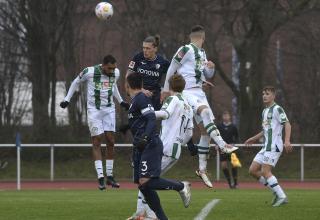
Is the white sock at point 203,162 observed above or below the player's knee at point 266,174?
above

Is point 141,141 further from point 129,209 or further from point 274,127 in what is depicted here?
point 274,127

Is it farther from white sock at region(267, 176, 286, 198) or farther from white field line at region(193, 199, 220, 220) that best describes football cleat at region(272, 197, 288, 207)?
white field line at region(193, 199, 220, 220)

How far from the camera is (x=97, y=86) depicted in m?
17.8

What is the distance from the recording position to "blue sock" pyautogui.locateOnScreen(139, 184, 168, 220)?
37.8 feet

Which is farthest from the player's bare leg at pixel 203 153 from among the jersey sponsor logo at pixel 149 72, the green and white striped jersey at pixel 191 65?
the jersey sponsor logo at pixel 149 72

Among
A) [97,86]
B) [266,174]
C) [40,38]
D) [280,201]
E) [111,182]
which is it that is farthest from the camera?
[40,38]

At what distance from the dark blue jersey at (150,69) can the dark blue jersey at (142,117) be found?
4273 millimetres

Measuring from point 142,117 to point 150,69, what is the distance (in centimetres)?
455

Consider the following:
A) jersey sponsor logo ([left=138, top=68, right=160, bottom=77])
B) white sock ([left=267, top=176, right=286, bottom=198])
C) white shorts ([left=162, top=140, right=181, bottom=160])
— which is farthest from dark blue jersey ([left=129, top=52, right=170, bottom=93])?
white shorts ([left=162, top=140, right=181, bottom=160])

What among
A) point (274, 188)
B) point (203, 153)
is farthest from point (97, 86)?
point (274, 188)

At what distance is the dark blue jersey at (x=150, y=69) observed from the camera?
16.2 metres

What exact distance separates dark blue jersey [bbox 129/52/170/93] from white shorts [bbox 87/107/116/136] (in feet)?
6.75

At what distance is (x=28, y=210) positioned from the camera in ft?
47.1

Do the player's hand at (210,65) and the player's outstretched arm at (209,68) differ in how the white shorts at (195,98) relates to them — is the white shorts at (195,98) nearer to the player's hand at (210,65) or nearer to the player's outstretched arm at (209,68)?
the player's outstretched arm at (209,68)
